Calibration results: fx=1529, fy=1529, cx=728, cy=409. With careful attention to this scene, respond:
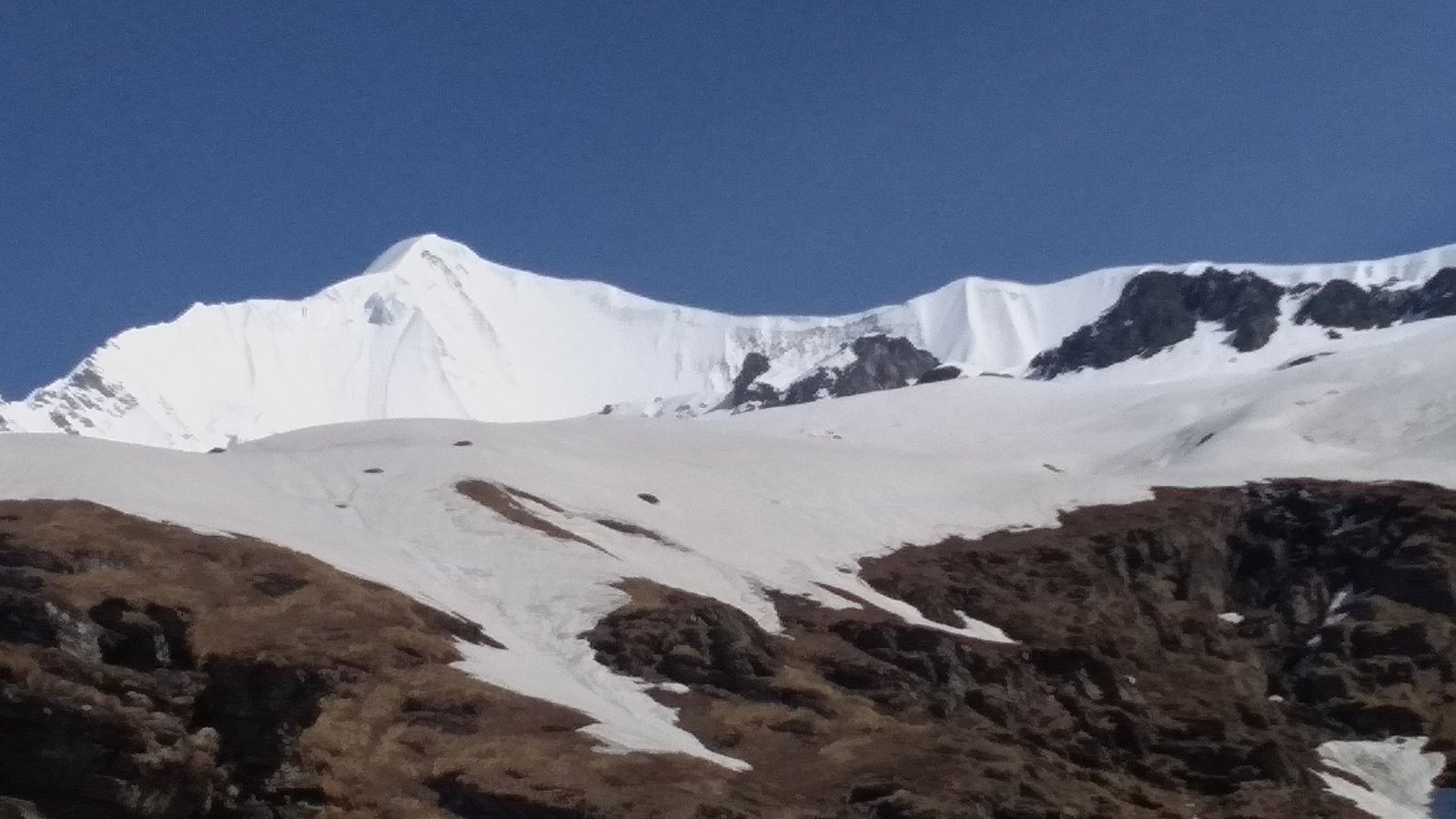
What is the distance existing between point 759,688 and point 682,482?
30.2 meters

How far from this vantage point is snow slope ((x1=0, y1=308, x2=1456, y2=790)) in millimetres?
45094

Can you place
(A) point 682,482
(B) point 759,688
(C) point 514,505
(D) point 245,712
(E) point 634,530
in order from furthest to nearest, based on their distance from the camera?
1. (A) point 682,482
2. (E) point 634,530
3. (C) point 514,505
4. (B) point 759,688
5. (D) point 245,712

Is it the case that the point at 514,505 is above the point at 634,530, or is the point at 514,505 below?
above

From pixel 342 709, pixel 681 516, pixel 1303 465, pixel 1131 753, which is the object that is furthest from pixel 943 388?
pixel 342 709

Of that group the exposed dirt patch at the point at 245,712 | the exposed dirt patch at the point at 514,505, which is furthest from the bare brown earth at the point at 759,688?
the exposed dirt patch at the point at 514,505

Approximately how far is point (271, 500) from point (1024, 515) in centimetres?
3828

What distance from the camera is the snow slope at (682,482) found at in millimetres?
45094

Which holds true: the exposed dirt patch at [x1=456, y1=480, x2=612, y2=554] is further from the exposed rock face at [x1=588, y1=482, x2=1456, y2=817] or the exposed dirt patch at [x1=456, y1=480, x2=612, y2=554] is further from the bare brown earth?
the exposed rock face at [x1=588, y1=482, x2=1456, y2=817]

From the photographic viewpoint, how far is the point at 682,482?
240 ft

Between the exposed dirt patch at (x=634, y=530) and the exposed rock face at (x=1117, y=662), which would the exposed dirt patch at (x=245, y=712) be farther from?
the exposed dirt patch at (x=634, y=530)

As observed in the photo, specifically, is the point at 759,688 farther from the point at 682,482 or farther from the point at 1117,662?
the point at 682,482

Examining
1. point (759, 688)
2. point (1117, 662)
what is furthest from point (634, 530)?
point (1117, 662)

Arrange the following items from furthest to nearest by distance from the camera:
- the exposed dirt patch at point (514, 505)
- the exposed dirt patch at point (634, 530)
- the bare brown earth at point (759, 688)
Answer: the exposed dirt patch at point (634, 530) < the exposed dirt patch at point (514, 505) < the bare brown earth at point (759, 688)

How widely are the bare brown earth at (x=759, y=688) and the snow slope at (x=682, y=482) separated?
190 cm
